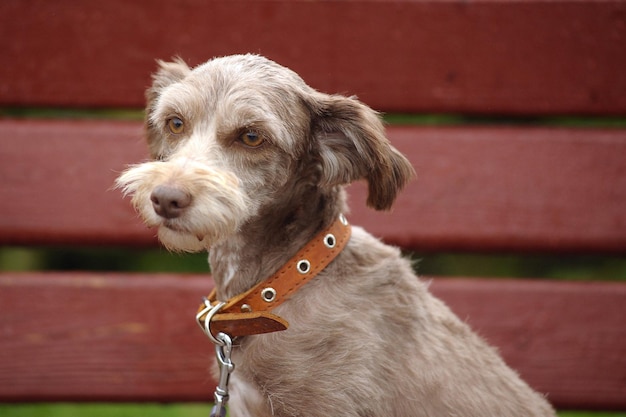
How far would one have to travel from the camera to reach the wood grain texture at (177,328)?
3.31m

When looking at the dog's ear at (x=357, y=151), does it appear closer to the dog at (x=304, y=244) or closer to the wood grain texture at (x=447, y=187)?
the dog at (x=304, y=244)

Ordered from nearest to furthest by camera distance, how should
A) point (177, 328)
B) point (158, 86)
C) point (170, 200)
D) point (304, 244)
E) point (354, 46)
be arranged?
point (170, 200) < point (304, 244) < point (158, 86) < point (354, 46) < point (177, 328)

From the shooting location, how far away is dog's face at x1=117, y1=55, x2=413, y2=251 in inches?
71.6

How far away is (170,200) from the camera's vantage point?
1755 millimetres

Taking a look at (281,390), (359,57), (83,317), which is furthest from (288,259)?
(83,317)

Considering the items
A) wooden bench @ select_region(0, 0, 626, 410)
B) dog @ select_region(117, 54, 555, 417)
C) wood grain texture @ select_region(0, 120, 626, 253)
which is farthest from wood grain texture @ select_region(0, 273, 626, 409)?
dog @ select_region(117, 54, 555, 417)

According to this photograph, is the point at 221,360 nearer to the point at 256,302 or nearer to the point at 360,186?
the point at 256,302

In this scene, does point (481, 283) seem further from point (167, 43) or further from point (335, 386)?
point (167, 43)

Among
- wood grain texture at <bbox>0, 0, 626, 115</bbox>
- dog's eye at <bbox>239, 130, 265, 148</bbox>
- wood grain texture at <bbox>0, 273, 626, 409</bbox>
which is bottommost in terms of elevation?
wood grain texture at <bbox>0, 273, 626, 409</bbox>

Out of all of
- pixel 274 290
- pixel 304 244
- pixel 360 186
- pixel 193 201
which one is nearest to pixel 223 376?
pixel 274 290

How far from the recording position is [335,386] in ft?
6.52

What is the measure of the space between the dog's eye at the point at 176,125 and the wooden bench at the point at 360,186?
1163 mm

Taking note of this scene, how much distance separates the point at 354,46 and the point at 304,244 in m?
1.47

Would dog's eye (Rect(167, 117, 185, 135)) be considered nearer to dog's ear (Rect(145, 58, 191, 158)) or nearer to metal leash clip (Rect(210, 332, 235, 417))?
dog's ear (Rect(145, 58, 191, 158))
